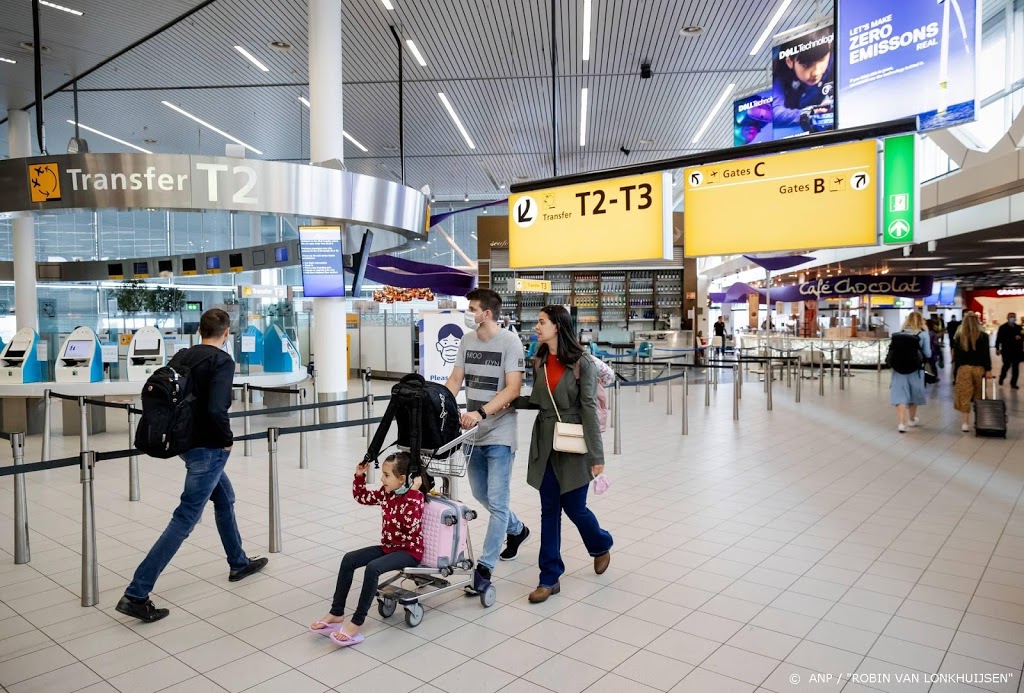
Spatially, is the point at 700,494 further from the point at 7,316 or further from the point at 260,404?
the point at 7,316

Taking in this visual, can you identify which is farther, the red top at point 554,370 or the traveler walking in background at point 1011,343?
the traveler walking in background at point 1011,343

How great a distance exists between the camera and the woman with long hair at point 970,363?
31.9 feet

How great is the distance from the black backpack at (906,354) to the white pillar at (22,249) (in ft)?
48.9

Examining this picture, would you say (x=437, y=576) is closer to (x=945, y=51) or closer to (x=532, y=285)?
(x=945, y=51)

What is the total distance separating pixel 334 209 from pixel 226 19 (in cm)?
471

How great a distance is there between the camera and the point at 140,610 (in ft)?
11.9

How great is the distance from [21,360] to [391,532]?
870 centimetres

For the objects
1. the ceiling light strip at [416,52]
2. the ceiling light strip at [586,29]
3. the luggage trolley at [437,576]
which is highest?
the ceiling light strip at [416,52]

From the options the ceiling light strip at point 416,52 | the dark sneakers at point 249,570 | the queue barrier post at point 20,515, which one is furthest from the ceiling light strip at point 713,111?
the queue barrier post at point 20,515

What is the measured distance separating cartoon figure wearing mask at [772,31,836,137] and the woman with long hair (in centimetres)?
340

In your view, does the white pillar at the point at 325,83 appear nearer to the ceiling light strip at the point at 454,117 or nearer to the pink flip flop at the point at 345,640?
the ceiling light strip at the point at 454,117

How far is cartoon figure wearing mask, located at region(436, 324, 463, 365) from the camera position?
26.5 feet

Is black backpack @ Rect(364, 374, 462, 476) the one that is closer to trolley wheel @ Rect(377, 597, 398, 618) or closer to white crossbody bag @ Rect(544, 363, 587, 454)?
white crossbody bag @ Rect(544, 363, 587, 454)

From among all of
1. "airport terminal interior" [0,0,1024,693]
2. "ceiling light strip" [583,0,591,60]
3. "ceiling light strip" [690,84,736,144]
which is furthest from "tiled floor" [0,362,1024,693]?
"ceiling light strip" [690,84,736,144]
